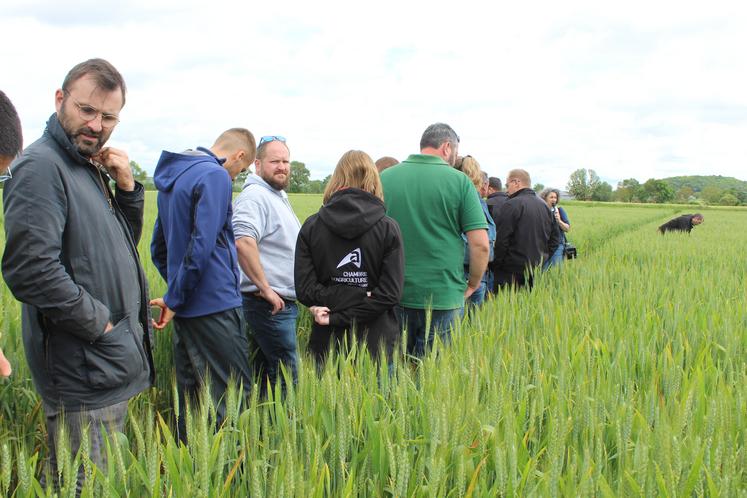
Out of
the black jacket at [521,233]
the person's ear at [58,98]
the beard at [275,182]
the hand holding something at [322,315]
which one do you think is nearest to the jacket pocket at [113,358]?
the person's ear at [58,98]

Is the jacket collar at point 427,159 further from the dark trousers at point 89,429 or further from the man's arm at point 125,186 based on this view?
the dark trousers at point 89,429

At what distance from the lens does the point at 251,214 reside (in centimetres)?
326

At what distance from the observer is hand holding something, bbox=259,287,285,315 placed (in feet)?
10.5

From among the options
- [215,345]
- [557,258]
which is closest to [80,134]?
[215,345]

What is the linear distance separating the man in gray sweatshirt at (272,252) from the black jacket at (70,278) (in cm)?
124


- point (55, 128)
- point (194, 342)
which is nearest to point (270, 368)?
point (194, 342)

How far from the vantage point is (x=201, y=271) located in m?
2.64

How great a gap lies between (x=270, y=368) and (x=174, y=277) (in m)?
1.00

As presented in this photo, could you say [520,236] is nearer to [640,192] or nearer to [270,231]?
[270,231]

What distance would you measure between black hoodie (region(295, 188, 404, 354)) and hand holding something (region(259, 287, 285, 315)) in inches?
10.6

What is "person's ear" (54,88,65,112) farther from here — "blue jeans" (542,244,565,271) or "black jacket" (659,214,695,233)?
"black jacket" (659,214,695,233)

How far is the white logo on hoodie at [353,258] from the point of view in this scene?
2.95 m

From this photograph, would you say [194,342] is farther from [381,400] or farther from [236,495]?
[236,495]

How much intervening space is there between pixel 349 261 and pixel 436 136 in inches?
46.0
